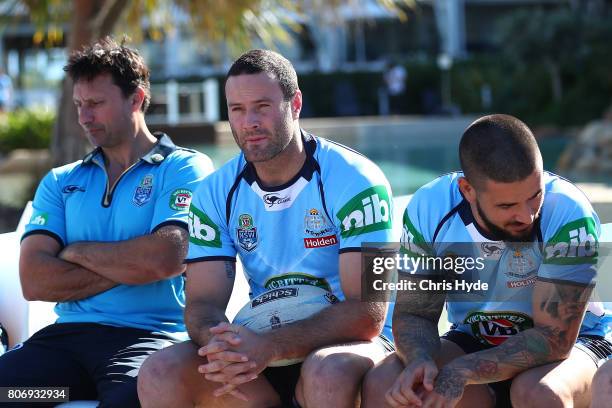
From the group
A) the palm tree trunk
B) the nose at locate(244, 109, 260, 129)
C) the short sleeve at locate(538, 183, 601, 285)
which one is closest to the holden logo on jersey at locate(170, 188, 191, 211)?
the nose at locate(244, 109, 260, 129)

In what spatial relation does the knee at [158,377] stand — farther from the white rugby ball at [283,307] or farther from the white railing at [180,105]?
the white railing at [180,105]

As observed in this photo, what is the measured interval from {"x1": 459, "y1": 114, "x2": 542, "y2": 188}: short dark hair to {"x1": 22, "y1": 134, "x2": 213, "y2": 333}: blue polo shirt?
1.46 metres

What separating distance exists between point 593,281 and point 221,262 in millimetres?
1461

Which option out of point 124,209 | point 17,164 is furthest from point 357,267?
point 17,164

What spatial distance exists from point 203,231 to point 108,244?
56 centimetres

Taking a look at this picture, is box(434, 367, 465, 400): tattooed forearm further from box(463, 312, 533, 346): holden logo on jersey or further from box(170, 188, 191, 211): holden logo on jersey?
box(170, 188, 191, 211): holden logo on jersey

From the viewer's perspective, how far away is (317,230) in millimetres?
3855

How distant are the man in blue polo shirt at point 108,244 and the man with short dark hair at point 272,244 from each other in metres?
0.40

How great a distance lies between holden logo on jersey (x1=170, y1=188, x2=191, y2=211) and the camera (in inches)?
173

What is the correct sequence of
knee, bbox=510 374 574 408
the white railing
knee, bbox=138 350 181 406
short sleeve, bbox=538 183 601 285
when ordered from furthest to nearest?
the white railing < knee, bbox=138 350 181 406 < short sleeve, bbox=538 183 601 285 < knee, bbox=510 374 574 408

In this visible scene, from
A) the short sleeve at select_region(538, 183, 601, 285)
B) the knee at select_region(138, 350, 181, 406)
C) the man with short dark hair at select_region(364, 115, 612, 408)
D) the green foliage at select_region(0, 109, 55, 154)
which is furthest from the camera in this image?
the green foliage at select_region(0, 109, 55, 154)

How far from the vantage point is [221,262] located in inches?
155

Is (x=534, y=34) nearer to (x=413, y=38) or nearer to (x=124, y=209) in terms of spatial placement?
(x=413, y=38)

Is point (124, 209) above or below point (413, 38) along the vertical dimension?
below
